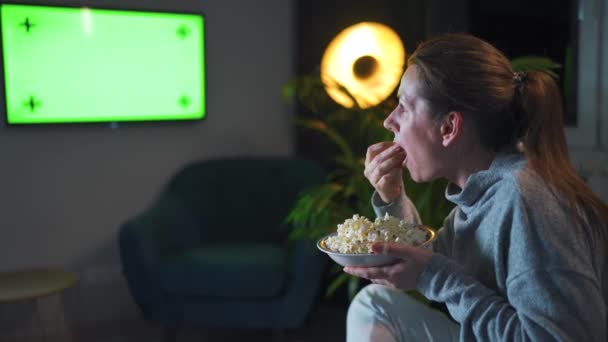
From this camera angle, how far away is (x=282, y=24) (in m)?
3.70

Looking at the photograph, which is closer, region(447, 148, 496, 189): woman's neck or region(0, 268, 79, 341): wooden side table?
region(447, 148, 496, 189): woman's neck

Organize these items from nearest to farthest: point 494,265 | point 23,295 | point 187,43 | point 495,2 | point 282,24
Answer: point 494,265 → point 23,295 → point 495,2 → point 187,43 → point 282,24

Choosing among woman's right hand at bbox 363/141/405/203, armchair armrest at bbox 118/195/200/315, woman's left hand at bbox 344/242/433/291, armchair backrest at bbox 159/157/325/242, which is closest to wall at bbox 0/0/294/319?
armchair backrest at bbox 159/157/325/242

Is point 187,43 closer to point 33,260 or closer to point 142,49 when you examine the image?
point 142,49

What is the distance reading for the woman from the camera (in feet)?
3.96

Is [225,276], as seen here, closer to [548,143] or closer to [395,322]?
[395,322]

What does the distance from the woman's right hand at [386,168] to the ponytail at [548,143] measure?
12.7 inches

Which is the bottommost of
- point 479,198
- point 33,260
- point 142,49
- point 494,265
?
point 33,260

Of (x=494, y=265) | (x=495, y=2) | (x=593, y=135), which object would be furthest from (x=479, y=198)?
(x=495, y=2)

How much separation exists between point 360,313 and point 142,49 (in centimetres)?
211

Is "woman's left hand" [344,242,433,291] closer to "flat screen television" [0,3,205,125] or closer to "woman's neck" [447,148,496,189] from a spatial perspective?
"woman's neck" [447,148,496,189]

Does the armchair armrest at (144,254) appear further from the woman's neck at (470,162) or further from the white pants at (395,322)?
the woman's neck at (470,162)

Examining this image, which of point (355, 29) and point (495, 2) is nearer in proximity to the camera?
point (495, 2)

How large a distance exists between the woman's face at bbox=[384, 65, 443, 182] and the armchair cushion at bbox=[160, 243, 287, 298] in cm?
137
